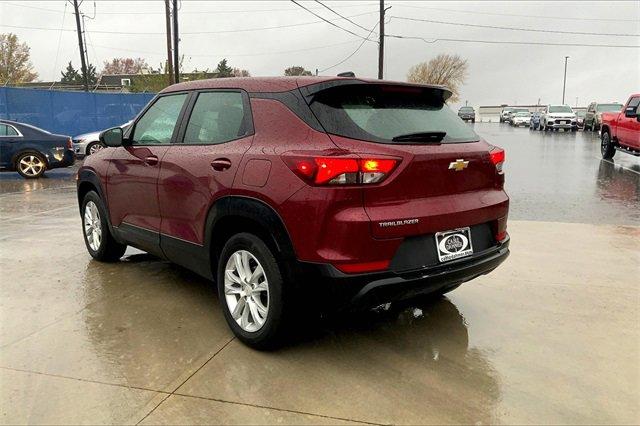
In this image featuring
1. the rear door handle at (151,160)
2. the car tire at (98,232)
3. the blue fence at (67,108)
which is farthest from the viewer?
the blue fence at (67,108)

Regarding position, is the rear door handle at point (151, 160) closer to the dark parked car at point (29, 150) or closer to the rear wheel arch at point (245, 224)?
the rear wheel arch at point (245, 224)

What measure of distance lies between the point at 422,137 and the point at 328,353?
1.48m

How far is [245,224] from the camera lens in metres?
3.36

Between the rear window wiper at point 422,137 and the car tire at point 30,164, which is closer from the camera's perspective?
the rear window wiper at point 422,137

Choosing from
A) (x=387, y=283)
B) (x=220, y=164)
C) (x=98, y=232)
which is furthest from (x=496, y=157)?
(x=98, y=232)

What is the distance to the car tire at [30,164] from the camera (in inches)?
518

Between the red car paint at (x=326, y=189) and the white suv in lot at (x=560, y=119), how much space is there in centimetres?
3501

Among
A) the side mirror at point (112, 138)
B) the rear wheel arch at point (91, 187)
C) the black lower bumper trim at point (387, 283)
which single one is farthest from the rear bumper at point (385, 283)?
the rear wheel arch at point (91, 187)

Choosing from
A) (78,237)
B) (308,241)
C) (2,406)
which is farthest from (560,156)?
(2,406)

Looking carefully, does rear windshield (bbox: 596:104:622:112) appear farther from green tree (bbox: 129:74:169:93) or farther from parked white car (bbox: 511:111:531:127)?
green tree (bbox: 129:74:169:93)

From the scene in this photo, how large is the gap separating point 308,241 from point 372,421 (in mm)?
989

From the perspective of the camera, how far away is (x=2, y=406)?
2.77m

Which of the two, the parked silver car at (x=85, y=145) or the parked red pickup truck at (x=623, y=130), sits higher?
the parked red pickup truck at (x=623, y=130)

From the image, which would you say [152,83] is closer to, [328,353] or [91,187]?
[91,187]
